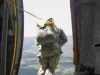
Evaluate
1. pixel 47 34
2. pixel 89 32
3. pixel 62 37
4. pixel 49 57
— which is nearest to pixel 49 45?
pixel 49 57

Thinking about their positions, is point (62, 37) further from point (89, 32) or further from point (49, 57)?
point (89, 32)

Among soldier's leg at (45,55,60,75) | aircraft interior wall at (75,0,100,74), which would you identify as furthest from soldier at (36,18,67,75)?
aircraft interior wall at (75,0,100,74)

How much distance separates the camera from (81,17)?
4363 millimetres

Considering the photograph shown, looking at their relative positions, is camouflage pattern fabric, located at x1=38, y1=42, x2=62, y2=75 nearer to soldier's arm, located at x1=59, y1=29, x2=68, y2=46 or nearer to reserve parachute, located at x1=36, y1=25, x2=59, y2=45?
soldier's arm, located at x1=59, y1=29, x2=68, y2=46

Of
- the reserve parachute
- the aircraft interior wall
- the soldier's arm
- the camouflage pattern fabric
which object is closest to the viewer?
the aircraft interior wall

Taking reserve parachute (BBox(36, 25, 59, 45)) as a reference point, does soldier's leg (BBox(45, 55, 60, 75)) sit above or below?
below

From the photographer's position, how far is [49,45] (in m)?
6.07

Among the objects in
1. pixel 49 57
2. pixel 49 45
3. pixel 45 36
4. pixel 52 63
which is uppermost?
pixel 45 36

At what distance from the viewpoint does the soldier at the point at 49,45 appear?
553 cm

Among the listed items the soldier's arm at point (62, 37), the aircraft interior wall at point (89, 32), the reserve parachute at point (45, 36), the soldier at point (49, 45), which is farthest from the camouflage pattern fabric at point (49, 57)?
the aircraft interior wall at point (89, 32)

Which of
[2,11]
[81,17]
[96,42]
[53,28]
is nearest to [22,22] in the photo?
[2,11]

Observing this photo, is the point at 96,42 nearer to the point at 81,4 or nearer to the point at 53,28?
the point at 81,4

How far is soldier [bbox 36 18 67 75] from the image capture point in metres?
5.53

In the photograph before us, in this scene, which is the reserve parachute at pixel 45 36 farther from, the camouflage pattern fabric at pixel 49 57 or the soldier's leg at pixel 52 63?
the soldier's leg at pixel 52 63
